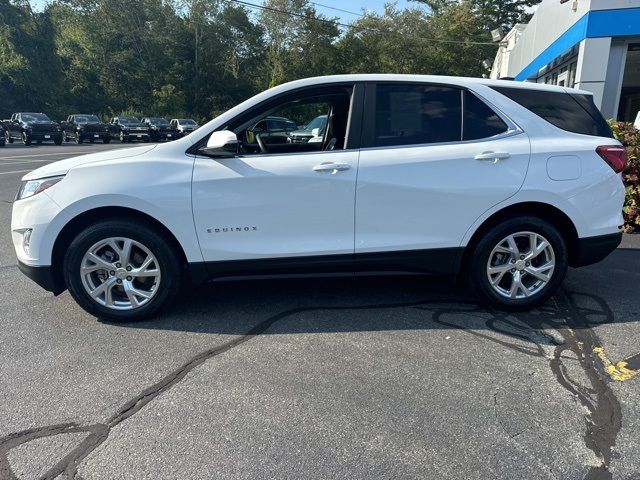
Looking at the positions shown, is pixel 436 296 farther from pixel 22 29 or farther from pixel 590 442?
pixel 22 29

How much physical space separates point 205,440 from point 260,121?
99.6 inches

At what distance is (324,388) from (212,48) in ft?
168

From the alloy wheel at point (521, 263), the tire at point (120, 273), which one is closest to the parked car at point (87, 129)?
the tire at point (120, 273)

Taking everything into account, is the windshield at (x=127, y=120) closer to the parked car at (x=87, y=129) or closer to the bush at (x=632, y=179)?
the parked car at (x=87, y=129)

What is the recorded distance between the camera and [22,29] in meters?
39.5

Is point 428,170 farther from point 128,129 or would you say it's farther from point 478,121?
point 128,129

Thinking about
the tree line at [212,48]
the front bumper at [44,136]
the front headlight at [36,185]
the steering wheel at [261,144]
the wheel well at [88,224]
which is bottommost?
the front bumper at [44,136]

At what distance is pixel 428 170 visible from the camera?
3.73 m

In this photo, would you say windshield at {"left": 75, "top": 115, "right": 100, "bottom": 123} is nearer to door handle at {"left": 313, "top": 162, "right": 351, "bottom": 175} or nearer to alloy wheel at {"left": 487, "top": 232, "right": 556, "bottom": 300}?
door handle at {"left": 313, "top": 162, "right": 351, "bottom": 175}

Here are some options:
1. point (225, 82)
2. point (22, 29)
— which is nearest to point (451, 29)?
point (225, 82)

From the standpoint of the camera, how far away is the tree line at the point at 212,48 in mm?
46031

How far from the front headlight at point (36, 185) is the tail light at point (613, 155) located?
166 inches

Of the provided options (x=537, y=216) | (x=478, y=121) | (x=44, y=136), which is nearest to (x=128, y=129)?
(x=44, y=136)

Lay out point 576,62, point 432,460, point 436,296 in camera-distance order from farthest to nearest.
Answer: point 576,62
point 436,296
point 432,460
